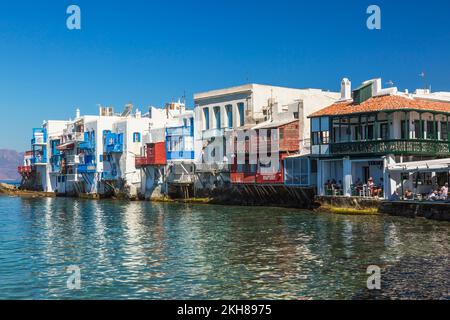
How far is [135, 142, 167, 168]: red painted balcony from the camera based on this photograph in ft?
234

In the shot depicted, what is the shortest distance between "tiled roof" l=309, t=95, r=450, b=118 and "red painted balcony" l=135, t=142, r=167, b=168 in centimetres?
2771

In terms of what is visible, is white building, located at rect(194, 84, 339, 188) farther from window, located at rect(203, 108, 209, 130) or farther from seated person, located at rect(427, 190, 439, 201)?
seated person, located at rect(427, 190, 439, 201)

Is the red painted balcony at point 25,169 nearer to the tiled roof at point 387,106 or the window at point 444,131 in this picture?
the tiled roof at point 387,106

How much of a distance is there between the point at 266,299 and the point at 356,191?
2891cm

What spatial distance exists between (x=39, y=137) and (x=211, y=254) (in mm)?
82177

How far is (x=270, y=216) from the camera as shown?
43875 mm

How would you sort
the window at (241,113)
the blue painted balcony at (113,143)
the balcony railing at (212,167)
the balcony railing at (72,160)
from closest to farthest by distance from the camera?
the balcony railing at (212,167), the window at (241,113), the blue painted balcony at (113,143), the balcony railing at (72,160)

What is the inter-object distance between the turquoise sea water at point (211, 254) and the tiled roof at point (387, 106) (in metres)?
8.98

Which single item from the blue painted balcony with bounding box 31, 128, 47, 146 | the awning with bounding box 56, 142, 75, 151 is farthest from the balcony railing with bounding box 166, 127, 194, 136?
the blue painted balcony with bounding box 31, 128, 47, 146

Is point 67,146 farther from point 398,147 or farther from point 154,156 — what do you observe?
point 398,147

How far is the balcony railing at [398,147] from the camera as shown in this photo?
141 ft

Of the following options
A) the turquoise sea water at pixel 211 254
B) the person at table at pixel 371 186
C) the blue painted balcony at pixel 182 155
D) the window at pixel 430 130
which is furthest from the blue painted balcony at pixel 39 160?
the window at pixel 430 130
